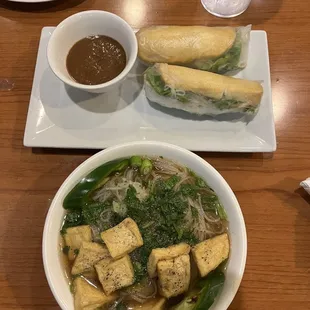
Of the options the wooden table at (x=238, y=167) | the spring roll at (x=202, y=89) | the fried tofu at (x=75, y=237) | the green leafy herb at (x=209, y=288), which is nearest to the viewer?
the green leafy herb at (x=209, y=288)

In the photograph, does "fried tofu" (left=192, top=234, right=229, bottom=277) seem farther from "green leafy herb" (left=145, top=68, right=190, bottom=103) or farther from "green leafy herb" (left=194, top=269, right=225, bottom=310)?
"green leafy herb" (left=145, top=68, right=190, bottom=103)

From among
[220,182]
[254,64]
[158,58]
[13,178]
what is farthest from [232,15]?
[13,178]

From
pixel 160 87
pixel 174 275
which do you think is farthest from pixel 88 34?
pixel 174 275

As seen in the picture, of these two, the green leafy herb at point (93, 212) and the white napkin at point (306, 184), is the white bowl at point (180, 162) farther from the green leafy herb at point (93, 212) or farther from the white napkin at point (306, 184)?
the white napkin at point (306, 184)

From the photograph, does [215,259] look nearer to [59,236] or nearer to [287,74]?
[59,236]

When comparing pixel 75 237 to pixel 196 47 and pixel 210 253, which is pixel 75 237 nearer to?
pixel 210 253

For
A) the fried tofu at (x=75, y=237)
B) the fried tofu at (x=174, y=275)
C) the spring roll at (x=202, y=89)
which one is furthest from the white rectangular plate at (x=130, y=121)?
the fried tofu at (x=174, y=275)
